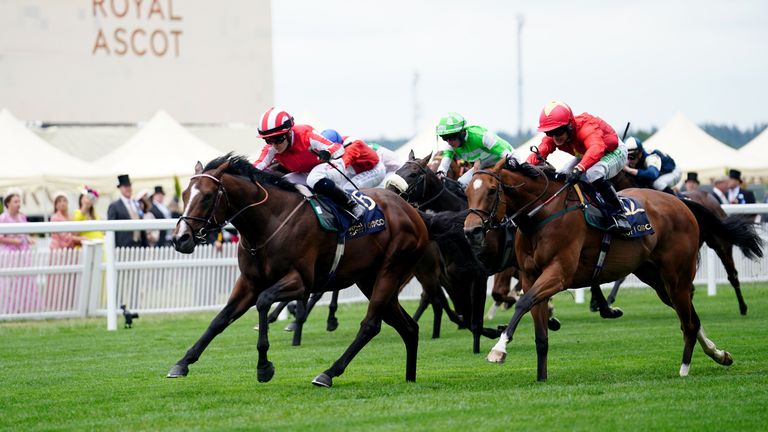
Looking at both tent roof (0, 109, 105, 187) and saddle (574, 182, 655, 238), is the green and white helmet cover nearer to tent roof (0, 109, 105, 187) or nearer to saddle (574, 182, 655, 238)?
saddle (574, 182, 655, 238)

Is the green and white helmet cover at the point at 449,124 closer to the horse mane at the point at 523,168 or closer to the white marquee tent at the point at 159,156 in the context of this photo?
the horse mane at the point at 523,168

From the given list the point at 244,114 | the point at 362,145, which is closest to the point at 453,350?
the point at 362,145

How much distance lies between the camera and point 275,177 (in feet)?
29.8

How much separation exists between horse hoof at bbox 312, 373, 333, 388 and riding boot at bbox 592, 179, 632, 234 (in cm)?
241

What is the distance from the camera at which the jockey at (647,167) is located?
1305cm

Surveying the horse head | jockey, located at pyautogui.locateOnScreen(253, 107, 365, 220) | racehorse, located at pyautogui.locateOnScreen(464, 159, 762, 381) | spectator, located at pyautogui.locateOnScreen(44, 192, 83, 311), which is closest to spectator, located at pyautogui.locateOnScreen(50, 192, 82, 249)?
spectator, located at pyautogui.locateOnScreen(44, 192, 83, 311)

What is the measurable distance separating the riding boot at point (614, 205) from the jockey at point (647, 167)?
3593mm

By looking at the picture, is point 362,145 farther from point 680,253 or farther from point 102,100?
point 102,100

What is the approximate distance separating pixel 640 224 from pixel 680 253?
0.49 m

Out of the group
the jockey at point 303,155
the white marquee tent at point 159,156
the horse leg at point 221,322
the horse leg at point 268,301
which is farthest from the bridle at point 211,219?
the white marquee tent at point 159,156

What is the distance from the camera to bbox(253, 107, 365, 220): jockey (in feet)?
30.0

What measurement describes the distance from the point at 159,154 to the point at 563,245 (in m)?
15.5

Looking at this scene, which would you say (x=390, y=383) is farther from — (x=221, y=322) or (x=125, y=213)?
(x=125, y=213)

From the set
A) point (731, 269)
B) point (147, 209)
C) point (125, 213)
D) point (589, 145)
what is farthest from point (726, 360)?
point (147, 209)
